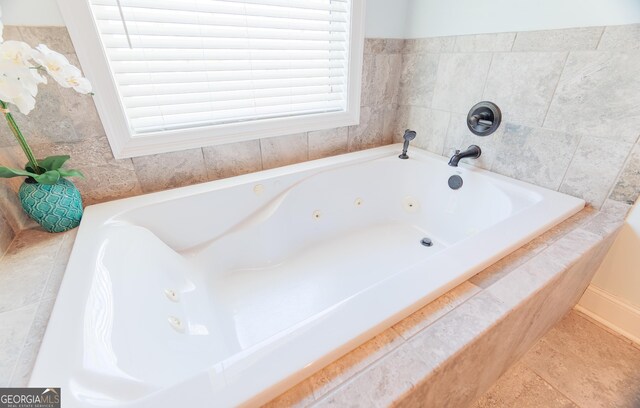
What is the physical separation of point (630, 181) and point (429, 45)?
103 centimetres

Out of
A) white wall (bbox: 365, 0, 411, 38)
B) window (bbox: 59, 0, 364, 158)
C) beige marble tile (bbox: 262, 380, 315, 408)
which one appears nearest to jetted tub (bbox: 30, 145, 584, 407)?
beige marble tile (bbox: 262, 380, 315, 408)

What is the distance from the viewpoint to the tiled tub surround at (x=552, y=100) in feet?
2.94

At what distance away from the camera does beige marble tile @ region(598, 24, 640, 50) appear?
831 mm

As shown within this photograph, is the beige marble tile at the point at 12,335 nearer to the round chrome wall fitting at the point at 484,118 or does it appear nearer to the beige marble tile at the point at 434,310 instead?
the beige marble tile at the point at 434,310

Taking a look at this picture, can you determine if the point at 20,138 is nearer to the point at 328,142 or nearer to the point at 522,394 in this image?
the point at 328,142

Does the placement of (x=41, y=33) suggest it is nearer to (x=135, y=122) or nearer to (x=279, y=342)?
(x=135, y=122)

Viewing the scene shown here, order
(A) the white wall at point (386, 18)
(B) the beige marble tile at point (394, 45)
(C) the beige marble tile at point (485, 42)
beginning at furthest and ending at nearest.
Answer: (B) the beige marble tile at point (394, 45) → (A) the white wall at point (386, 18) → (C) the beige marble tile at point (485, 42)

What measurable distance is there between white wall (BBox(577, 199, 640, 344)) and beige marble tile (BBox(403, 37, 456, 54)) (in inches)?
39.5

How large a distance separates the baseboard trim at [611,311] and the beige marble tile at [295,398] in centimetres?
136

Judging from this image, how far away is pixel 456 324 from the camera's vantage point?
0.57m

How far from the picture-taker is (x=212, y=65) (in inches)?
43.2

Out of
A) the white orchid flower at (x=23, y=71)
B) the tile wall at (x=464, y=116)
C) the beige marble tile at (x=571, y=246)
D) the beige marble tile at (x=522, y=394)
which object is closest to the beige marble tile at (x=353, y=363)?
the beige marble tile at (x=571, y=246)

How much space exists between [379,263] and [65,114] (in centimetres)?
142

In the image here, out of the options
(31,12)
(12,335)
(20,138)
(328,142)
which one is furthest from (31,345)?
(328,142)
